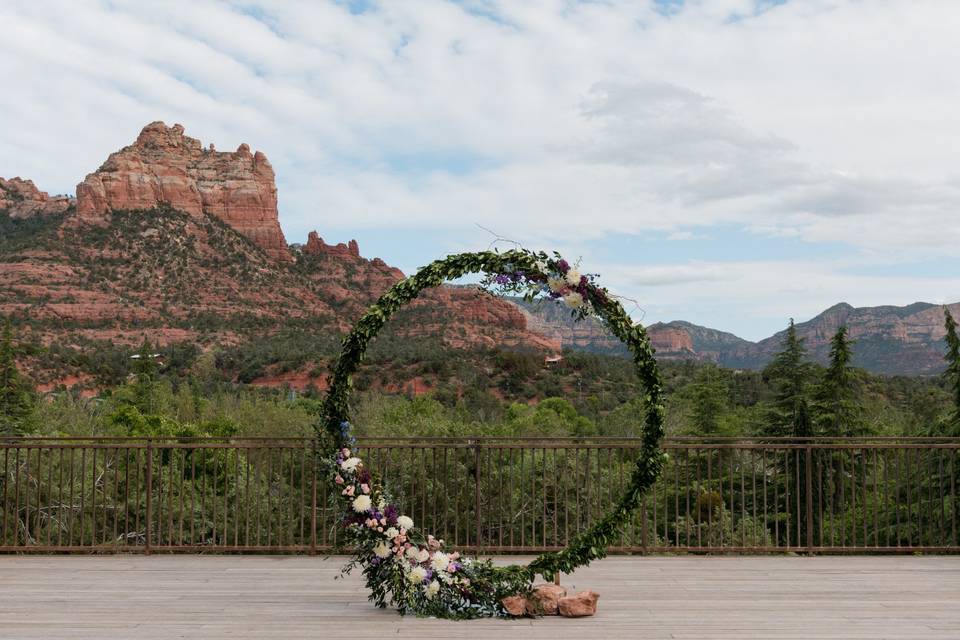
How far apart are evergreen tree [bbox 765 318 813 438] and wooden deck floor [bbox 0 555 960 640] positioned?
615 inches

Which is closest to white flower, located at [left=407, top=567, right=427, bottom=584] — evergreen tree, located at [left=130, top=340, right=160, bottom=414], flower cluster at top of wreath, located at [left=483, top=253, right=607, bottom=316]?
flower cluster at top of wreath, located at [left=483, top=253, right=607, bottom=316]

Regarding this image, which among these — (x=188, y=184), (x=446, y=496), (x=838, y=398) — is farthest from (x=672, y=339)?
(x=446, y=496)

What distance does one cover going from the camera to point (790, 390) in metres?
24.1

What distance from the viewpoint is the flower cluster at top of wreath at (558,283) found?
19.3 ft

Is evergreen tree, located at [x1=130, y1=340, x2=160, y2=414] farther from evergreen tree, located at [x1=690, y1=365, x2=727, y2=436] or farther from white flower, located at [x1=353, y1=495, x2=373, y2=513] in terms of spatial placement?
white flower, located at [x1=353, y1=495, x2=373, y2=513]

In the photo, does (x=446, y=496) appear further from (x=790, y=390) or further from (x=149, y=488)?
(x=790, y=390)

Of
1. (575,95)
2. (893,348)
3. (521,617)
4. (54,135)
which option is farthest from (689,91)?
(893,348)

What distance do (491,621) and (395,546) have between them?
78cm

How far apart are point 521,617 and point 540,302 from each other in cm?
208

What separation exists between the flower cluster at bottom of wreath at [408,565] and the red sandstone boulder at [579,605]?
13.3 inches

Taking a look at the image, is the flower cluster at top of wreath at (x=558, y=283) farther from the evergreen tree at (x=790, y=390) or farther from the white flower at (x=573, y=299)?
the evergreen tree at (x=790, y=390)

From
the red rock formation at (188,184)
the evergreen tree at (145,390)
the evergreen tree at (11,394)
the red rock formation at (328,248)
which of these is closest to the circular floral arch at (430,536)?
the evergreen tree at (11,394)

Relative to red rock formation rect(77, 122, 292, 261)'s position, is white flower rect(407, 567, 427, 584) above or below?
below

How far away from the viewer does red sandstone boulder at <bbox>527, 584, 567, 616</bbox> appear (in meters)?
5.52
